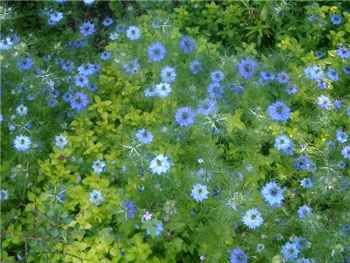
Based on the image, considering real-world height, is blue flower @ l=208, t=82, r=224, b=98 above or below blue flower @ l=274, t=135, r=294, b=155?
above

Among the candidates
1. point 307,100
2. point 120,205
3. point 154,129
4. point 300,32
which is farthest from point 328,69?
point 120,205

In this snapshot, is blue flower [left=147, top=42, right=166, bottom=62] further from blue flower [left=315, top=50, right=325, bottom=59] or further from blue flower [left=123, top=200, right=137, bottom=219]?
blue flower [left=315, top=50, right=325, bottom=59]

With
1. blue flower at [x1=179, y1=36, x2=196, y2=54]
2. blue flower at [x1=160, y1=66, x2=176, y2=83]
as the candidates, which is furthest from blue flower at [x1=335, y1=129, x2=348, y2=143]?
blue flower at [x1=179, y1=36, x2=196, y2=54]

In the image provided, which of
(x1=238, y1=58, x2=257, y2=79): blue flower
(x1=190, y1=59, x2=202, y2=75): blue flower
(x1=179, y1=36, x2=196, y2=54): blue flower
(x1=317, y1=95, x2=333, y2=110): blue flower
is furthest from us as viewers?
(x1=179, y1=36, x2=196, y2=54): blue flower

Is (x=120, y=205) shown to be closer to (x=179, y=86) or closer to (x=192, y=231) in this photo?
(x=192, y=231)

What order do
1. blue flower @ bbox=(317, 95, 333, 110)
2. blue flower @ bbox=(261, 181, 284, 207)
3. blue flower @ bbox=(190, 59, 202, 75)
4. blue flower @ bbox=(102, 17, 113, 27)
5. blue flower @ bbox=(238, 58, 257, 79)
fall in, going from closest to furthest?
blue flower @ bbox=(261, 181, 284, 207) < blue flower @ bbox=(317, 95, 333, 110) < blue flower @ bbox=(238, 58, 257, 79) < blue flower @ bbox=(190, 59, 202, 75) < blue flower @ bbox=(102, 17, 113, 27)

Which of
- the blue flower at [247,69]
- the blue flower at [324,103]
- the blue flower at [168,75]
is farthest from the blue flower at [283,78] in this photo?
the blue flower at [168,75]
